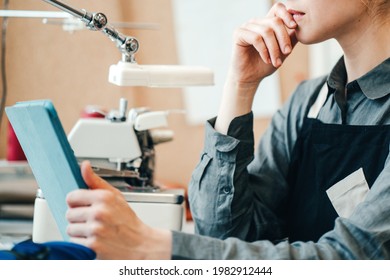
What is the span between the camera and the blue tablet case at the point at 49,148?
2.15 feet

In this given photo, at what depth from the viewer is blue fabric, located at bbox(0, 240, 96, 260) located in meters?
0.64

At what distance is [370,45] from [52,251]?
2.26 ft

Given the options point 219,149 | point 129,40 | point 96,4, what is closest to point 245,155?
point 219,149

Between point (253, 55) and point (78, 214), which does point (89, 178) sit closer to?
point (78, 214)

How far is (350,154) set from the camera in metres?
0.97

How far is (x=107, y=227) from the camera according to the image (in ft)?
2.15

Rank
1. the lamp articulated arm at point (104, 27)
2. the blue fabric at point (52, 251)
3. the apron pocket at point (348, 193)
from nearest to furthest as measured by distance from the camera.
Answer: the blue fabric at point (52, 251) → the lamp articulated arm at point (104, 27) → the apron pocket at point (348, 193)

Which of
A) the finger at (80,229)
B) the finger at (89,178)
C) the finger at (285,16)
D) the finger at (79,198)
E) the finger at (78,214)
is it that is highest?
the finger at (285,16)

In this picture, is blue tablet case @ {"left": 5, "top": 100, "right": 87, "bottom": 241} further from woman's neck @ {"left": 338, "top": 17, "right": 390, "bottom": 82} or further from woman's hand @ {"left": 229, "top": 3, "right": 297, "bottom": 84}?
woman's neck @ {"left": 338, "top": 17, "right": 390, "bottom": 82}

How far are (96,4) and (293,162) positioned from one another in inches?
20.3

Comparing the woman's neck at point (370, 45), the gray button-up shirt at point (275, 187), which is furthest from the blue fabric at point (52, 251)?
the woman's neck at point (370, 45)

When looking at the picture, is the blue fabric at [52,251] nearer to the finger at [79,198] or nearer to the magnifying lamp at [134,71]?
the finger at [79,198]

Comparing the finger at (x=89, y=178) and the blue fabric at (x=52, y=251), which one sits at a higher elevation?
the finger at (x=89, y=178)

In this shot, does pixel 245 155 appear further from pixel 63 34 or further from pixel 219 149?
pixel 63 34
